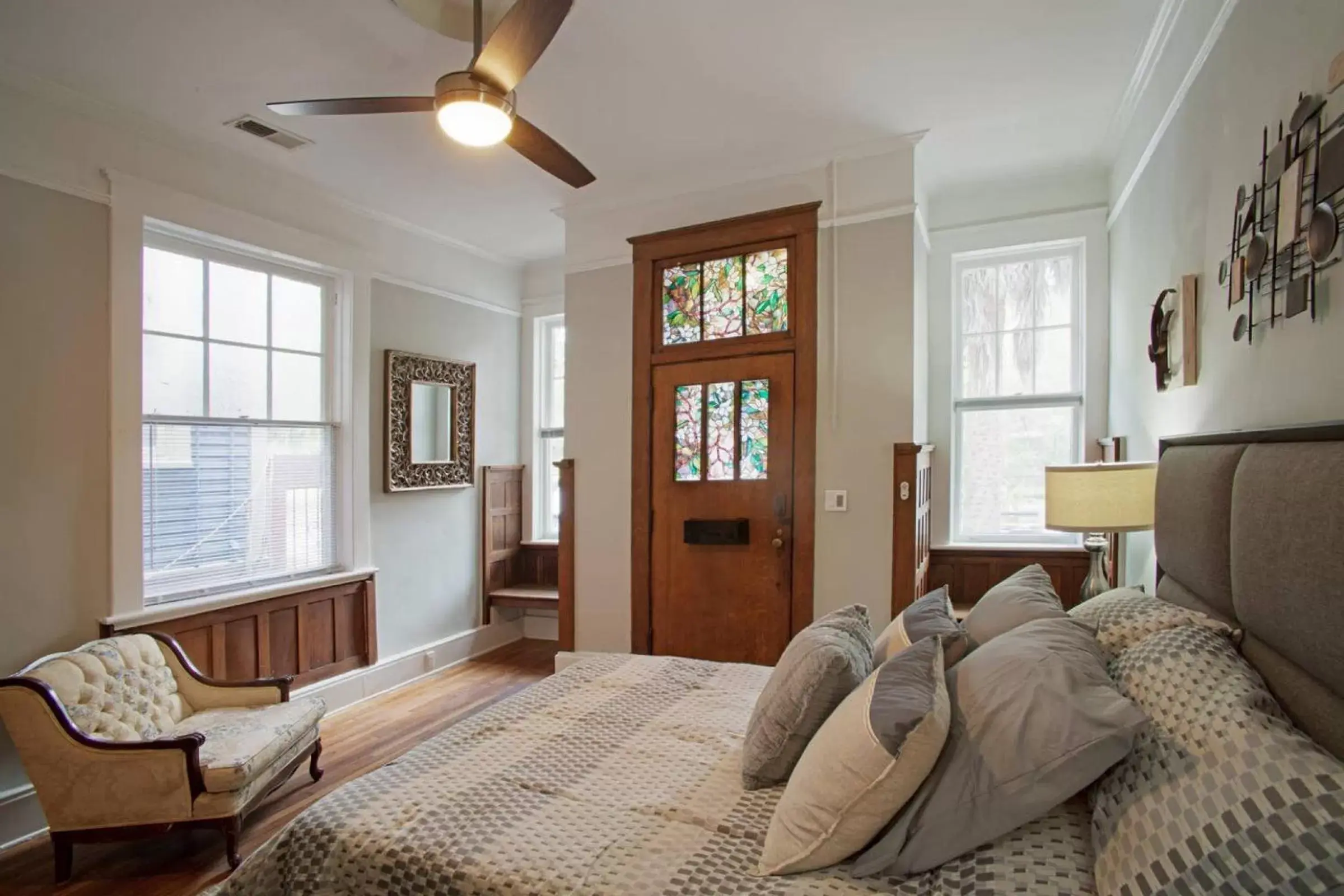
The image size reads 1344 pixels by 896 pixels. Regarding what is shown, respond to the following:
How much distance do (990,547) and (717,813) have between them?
2805mm

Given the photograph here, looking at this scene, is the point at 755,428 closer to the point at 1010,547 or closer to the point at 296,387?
the point at 1010,547

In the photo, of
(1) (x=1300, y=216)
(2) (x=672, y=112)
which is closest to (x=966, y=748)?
(1) (x=1300, y=216)

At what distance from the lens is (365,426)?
3.88 m

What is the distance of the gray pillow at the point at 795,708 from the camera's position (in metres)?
1.43

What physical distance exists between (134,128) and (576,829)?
138 inches

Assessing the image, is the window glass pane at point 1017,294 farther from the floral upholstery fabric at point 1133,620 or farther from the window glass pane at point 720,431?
the floral upholstery fabric at point 1133,620

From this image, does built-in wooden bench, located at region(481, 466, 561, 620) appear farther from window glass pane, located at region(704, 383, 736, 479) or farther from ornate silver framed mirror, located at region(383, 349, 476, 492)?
window glass pane, located at region(704, 383, 736, 479)

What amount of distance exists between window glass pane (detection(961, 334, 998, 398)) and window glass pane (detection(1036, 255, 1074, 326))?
11.1 inches

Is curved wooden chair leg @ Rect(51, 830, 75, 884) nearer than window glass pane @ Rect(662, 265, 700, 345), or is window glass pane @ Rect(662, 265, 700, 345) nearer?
curved wooden chair leg @ Rect(51, 830, 75, 884)

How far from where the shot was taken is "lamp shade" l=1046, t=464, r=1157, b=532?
2.12 meters

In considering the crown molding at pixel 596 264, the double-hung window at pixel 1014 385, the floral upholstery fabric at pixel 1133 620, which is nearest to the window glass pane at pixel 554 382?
the crown molding at pixel 596 264

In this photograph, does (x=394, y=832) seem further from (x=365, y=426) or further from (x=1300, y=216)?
(x=365, y=426)

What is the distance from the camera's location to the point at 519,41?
5.68 ft

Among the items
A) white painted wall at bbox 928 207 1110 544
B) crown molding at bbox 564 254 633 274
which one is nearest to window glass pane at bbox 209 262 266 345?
crown molding at bbox 564 254 633 274
